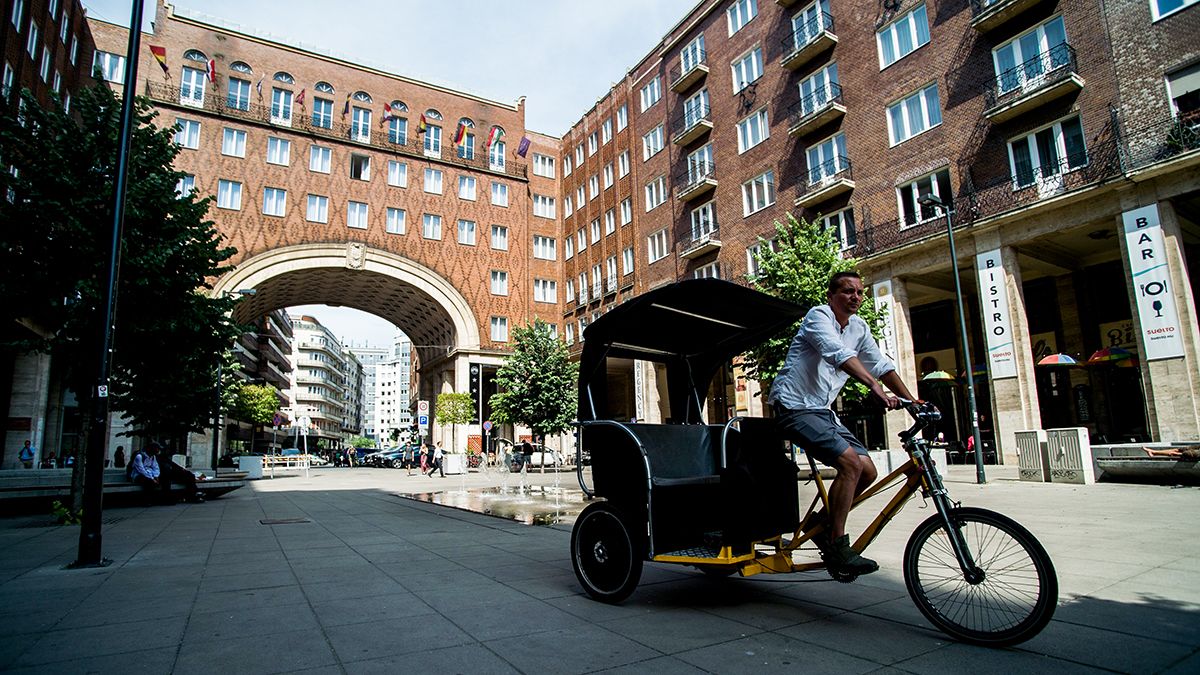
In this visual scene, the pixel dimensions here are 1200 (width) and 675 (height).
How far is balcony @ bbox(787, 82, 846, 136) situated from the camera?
2523cm

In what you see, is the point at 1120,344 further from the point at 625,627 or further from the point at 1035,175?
the point at 625,627

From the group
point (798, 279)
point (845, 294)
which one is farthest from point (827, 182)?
point (845, 294)

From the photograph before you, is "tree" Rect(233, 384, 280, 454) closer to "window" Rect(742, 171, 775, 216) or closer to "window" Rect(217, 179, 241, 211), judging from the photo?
"window" Rect(217, 179, 241, 211)

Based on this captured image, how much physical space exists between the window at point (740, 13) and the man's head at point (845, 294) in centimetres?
2998

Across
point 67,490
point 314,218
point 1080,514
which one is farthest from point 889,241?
point 314,218

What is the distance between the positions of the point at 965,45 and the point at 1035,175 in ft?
17.7

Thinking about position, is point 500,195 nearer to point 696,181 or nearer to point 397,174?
point 397,174

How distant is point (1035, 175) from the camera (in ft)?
62.8

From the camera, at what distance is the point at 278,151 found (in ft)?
127

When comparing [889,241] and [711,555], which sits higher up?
[889,241]

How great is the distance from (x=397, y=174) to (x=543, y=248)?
459 inches

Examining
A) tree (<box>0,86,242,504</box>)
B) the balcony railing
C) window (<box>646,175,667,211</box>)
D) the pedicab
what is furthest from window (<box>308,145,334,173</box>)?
the pedicab

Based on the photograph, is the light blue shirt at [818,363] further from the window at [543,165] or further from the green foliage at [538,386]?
the window at [543,165]

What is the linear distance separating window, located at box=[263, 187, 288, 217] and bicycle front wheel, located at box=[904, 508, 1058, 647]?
41.3m
